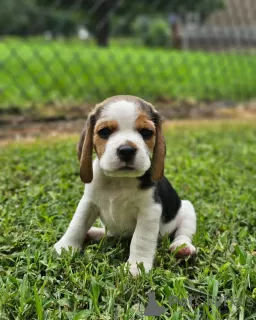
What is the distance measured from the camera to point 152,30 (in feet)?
31.3

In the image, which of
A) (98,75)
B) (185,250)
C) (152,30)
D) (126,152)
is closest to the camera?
Answer: (126,152)

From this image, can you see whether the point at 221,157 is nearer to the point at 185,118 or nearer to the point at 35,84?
the point at 185,118

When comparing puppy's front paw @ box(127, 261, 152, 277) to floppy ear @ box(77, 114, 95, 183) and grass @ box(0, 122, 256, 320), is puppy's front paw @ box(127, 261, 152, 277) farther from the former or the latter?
floppy ear @ box(77, 114, 95, 183)

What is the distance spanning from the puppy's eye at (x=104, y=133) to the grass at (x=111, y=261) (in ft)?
1.78

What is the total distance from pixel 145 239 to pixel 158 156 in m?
0.39

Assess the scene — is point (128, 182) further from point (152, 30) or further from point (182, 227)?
point (152, 30)

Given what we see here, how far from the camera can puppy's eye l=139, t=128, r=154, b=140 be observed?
2.17 meters

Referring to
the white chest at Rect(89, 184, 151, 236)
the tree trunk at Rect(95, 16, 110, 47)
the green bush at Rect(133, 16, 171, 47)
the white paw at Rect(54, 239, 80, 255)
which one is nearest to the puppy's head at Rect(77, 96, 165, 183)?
the white chest at Rect(89, 184, 151, 236)

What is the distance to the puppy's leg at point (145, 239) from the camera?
215cm

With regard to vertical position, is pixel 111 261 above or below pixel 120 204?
below

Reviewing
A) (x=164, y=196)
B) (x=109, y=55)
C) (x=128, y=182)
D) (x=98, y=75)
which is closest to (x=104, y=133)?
(x=128, y=182)

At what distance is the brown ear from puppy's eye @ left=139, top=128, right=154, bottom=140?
0.29 feet

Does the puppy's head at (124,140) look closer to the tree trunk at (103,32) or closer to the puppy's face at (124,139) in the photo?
the puppy's face at (124,139)

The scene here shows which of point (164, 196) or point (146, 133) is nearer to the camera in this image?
point (146, 133)
